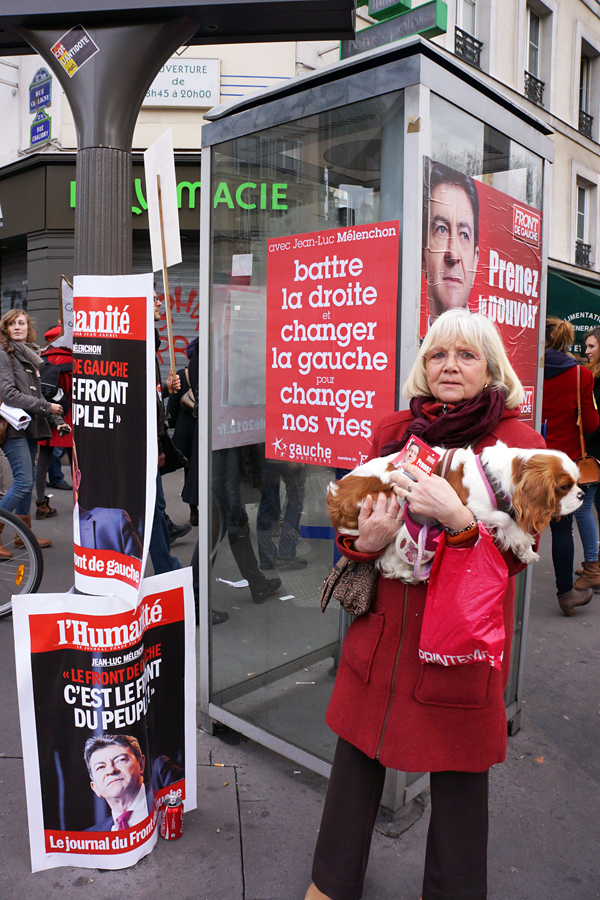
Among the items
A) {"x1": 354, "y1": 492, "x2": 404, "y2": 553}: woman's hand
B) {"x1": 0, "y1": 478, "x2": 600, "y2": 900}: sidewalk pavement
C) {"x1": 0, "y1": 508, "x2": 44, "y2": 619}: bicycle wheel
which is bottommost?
{"x1": 0, "y1": 478, "x2": 600, "y2": 900}: sidewalk pavement

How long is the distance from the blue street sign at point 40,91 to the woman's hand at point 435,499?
12.2m

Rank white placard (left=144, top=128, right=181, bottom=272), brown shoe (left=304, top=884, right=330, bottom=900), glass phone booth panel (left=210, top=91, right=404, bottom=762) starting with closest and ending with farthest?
1. brown shoe (left=304, top=884, right=330, bottom=900)
2. white placard (left=144, top=128, right=181, bottom=272)
3. glass phone booth panel (left=210, top=91, right=404, bottom=762)

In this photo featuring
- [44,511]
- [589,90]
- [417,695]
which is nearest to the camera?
[417,695]

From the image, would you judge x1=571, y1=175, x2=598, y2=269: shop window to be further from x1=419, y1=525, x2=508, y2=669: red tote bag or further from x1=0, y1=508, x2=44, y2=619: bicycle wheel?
x1=419, y1=525, x2=508, y2=669: red tote bag

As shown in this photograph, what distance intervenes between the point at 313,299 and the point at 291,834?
1.97 metres

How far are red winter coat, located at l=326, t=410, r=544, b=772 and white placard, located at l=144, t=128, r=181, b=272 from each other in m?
1.13

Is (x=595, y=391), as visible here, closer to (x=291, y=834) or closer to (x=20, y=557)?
(x=291, y=834)

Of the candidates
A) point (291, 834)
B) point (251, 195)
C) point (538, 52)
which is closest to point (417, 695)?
point (291, 834)

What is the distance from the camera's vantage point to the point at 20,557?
4609mm

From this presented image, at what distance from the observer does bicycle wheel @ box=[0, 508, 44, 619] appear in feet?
14.8

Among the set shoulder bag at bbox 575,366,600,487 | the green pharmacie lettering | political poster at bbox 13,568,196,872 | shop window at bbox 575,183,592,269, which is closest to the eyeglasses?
political poster at bbox 13,568,196,872

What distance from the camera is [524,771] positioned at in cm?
309

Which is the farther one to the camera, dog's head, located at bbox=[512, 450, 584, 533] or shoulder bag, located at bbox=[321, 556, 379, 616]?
shoulder bag, located at bbox=[321, 556, 379, 616]

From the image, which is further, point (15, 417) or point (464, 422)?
point (15, 417)
